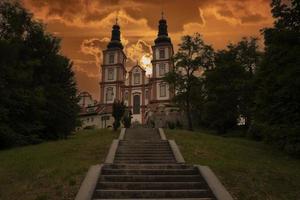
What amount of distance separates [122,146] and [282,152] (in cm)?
1054

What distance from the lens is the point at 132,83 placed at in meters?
86.2

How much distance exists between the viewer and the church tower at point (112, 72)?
83.9 metres

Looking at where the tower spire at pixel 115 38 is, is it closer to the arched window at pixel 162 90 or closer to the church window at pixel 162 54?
the church window at pixel 162 54

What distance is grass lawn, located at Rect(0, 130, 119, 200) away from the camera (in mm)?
12227

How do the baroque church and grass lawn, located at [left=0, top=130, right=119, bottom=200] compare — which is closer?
grass lawn, located at [left=0, top=130, right=119, bottom=200]

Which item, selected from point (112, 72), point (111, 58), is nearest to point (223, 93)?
point (112, 72)

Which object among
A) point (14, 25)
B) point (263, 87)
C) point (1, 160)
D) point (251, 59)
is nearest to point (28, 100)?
point (14, 25)

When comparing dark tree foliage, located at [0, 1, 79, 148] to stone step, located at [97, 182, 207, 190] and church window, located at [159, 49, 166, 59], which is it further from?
church window, located at [159, 49, 166, 59]

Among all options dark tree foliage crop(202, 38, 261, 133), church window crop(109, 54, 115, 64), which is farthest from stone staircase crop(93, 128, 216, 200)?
church window crop(109, 54, 115, 64)

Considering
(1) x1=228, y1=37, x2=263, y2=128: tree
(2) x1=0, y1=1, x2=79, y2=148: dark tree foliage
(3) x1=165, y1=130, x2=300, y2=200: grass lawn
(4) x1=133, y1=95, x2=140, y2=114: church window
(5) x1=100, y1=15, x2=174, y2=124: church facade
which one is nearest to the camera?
(3) x1=165, y1=130, x2=300, y2=200: grass lawn

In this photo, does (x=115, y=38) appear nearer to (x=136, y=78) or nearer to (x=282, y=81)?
(x=136, y=78)

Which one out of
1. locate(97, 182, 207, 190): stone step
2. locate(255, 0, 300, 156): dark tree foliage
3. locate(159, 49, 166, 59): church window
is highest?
locate(159, 49, 166, 59): church window

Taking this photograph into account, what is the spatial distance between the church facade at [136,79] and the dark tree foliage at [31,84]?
42.9 meters

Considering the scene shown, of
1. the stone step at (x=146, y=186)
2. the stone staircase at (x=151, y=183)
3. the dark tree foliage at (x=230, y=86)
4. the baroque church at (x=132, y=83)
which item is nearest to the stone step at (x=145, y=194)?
the stone staircase at (x=151, y=183)
